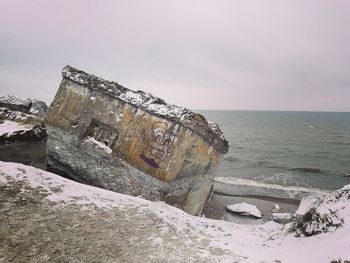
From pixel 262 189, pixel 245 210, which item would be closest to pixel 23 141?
pixel 245 210

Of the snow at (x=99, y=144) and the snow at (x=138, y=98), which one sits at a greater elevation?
the snow at (x=138, y=98)

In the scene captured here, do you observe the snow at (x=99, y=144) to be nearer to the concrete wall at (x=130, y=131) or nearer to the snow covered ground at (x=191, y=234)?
the concrete wall at (x=130, y=131)

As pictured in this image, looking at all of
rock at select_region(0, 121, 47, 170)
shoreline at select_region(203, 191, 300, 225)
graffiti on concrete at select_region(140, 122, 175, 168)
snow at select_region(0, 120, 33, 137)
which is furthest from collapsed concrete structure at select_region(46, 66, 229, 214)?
shoreline at select_region(203, 191, 300, 225)

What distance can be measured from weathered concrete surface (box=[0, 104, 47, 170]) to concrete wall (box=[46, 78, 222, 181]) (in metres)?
1.25

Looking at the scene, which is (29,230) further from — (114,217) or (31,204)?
(114,217)

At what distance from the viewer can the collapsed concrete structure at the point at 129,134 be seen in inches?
238

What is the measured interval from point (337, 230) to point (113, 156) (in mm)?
4340

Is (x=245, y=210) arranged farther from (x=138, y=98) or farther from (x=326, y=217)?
(x=326, y=217)

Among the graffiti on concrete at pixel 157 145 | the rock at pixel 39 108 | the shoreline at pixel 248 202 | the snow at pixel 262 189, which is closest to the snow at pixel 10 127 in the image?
the graffiti on concrete at pixel 157 145


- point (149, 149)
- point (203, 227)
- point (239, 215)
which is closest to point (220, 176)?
point (239, 215)

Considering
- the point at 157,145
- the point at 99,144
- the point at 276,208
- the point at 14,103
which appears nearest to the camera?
the point at 157,145

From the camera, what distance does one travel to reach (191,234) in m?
3.53

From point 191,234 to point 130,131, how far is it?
10.5 ft

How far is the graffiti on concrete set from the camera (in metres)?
6.03
